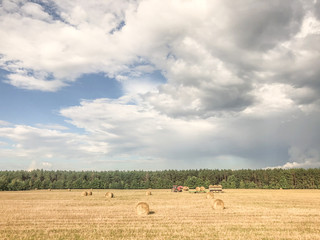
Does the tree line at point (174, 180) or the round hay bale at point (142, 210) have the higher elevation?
the tree line at point (174, 180)

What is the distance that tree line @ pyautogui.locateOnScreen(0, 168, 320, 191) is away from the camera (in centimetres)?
8562

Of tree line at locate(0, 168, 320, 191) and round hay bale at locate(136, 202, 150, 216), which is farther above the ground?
tree line at locate(0, 168, 320, 191)

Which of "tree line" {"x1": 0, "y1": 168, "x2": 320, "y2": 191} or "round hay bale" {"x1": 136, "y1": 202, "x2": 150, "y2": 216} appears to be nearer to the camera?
"round hay bale" {"x1": 136, "y1": 202, "x2": 150, "y2": 216}

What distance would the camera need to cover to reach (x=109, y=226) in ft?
59.4

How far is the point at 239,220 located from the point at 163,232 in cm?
786

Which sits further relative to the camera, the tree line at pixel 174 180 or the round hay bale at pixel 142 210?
the tree line at pixel 174 180

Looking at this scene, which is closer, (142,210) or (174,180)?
(142,210)

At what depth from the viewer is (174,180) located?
100875mm

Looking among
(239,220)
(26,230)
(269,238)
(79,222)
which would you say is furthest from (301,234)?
(26,230)

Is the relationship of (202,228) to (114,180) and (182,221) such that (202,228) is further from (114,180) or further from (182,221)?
(114,180)

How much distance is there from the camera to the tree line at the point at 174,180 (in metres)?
85.6

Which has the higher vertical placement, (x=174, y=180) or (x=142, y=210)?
(x=174, y=180)

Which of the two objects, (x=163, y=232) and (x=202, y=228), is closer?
(x=163, y=232)

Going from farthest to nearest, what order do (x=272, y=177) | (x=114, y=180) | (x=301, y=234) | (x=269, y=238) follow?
(x=114, y=180) → (x=272, y=177) → (x=301, y=234) → (x=269, y=238)
